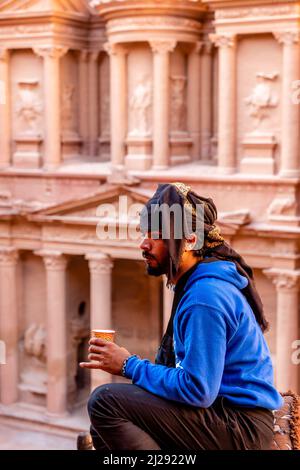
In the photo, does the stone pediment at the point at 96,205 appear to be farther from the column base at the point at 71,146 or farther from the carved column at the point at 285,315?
the carved column at the point at 285,315

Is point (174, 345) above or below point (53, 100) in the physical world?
below

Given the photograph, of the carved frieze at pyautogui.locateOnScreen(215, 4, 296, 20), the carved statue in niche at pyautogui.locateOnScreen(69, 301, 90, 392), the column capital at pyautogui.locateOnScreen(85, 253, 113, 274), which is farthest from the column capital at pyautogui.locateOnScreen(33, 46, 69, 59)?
the carved statue in niche at pyautogui.locateOnScreen(69, 301, 90, 392)

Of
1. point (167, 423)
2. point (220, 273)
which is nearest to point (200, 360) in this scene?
point (167, 423)

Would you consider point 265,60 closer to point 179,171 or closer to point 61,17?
point 179,171

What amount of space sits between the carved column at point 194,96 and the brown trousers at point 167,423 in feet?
60.4

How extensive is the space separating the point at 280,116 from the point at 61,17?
6787 mm

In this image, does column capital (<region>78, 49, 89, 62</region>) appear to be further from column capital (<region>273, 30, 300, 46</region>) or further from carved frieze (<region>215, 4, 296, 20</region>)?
column capital (<region>273, 30, 300, 46</region>)

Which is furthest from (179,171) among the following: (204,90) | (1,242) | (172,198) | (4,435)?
(172,198)

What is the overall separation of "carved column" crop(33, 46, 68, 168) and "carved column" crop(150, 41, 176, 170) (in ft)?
10.3

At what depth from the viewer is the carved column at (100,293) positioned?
22.5m

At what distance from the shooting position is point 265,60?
20.5 meters

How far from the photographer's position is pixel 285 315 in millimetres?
20328

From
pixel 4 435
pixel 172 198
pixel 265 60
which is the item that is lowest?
pixel 4 435

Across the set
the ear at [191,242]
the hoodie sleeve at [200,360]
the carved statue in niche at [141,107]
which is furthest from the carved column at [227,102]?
the hoodie sleeve at [200,360]
